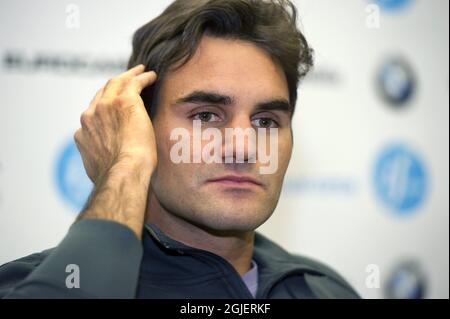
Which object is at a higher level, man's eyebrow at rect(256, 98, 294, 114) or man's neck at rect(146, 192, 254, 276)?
man's eyebrow at rect(256, 98, 294, 114)

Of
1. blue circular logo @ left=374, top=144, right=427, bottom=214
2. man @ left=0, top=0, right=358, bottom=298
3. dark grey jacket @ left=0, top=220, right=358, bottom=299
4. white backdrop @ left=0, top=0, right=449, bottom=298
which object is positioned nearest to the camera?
dark grey jacket @ left=0, top=220, right=358, bottom=299

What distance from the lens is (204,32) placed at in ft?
4.07

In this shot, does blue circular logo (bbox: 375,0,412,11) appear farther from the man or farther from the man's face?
the man's face

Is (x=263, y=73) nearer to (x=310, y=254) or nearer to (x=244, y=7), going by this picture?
(x=244, y=7)

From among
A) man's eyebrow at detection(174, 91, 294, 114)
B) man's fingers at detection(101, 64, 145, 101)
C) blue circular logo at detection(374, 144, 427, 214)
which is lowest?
blue circular logo at detection(374, 144, 427, 214)

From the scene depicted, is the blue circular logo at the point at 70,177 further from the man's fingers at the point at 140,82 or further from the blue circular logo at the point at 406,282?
the blue circular logo at the point at 406,282

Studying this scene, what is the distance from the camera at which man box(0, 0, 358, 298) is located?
1.05m

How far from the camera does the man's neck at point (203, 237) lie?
4.04 ft

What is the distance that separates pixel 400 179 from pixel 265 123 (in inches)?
36.2

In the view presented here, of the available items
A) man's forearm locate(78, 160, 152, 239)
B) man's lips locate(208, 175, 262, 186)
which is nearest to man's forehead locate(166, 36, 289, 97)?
man's lips locate(208, 175, 262, 186)

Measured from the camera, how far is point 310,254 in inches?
71.8

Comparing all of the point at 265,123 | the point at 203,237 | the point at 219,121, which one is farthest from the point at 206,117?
the point at 203,237

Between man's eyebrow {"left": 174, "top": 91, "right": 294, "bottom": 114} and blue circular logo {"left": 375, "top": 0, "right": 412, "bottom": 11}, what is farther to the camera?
blue circular logo {"left": 375, "top": 0, "right": 412, "bottom": 11}

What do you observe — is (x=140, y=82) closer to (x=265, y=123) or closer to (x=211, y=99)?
(x=211, y=99)
